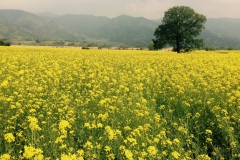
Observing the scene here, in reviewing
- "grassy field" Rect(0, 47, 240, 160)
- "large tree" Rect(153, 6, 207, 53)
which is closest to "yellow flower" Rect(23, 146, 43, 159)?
"grassy field" Rect(0, 47, 240, 160)

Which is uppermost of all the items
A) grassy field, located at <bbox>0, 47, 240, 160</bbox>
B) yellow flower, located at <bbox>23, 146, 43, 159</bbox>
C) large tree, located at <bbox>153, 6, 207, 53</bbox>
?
large tree, located at <bbox>153, 6, 207, 53</bbox>

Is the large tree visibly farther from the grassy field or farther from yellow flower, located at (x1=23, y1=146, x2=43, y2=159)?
yellow flower, located at (x1=23, y1=146, x2=43, y2=159)

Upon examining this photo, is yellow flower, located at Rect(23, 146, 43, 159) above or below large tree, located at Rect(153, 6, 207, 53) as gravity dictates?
below

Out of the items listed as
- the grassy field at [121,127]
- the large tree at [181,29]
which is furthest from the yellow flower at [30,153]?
the large tree at [181,29]

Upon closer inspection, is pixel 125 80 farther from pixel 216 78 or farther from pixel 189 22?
pixel 189 22

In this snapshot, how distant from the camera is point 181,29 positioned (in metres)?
50.2

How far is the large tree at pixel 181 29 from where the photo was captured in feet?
164

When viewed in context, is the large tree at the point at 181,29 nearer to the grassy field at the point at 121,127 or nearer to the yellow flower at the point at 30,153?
the grassy field at the point at 121,127

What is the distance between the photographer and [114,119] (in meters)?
5.73

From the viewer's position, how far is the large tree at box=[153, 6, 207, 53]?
5006 centimetres

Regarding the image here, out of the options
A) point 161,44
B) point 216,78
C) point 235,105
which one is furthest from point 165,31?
point 235,105

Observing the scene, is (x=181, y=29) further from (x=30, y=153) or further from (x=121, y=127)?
(x=30, y=153)

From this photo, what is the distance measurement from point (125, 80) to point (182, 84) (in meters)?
2.21

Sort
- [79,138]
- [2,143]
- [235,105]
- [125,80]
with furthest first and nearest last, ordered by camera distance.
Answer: [125,80] < [235,105] < [79,138] < [2,143]
